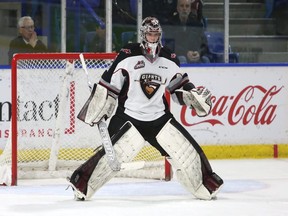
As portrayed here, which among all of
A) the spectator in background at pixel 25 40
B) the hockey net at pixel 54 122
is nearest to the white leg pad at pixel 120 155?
the hockey net at pixel 54 122

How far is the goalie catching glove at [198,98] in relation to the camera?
656 cm

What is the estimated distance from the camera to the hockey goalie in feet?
21.2

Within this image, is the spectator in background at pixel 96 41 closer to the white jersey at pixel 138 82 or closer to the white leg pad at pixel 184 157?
the white jersey at pixel 138 82

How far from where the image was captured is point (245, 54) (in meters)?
9.62

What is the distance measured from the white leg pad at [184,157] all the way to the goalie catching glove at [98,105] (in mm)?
376

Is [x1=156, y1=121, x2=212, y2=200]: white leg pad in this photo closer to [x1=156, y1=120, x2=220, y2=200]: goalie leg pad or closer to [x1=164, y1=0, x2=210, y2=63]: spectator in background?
[x1=156, y1=120, x2=220, y2=200]: goalie leg pad

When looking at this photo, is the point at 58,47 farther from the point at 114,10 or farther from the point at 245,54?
the point at 245,54

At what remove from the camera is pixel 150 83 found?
6492mm

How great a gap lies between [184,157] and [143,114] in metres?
0.38

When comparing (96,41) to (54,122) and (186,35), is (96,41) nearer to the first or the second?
(186,35)

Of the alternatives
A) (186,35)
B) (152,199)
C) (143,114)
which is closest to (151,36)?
(143,114)

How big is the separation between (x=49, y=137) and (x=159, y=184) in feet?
3.12

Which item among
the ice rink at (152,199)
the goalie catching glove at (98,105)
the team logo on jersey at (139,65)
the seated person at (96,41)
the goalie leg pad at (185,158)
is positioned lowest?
the ice rink at (152,199)

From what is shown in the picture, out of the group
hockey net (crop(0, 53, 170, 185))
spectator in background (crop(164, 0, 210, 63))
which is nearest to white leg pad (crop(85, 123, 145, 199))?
hockey net (crop(0, 53, 170, 185))
